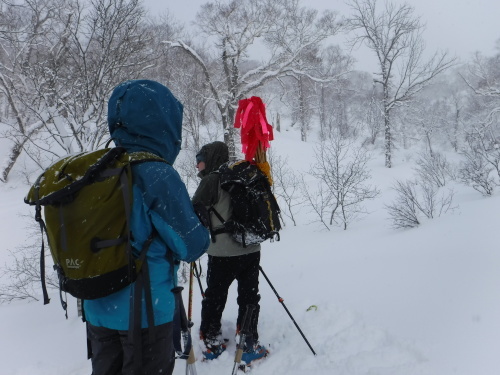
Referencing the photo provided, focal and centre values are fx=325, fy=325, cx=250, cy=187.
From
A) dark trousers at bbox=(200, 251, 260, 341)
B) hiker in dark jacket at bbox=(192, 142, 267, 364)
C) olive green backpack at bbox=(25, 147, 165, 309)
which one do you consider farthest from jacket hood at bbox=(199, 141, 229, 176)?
olive green backpack at bbox=(25, 147, 165, 309)

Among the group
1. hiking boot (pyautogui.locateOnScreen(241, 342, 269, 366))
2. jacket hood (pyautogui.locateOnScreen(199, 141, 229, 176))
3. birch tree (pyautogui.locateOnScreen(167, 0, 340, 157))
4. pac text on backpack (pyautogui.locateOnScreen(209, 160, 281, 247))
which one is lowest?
hiking boot (pyautogui.locateOnScreen(241, 342, 269, 366))

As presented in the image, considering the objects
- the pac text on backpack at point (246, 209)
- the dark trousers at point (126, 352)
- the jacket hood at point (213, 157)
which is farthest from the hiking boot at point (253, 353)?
the jacket hood at point (213, 157)

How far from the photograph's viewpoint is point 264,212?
2.85 m

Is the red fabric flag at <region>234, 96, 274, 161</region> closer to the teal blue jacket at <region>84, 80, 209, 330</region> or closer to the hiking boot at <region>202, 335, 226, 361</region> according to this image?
the teal blue jacket at <region>84, 80, 209, 330</region>

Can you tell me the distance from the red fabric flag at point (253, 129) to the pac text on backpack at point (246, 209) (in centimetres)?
29

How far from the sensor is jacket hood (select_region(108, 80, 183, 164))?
1.61m

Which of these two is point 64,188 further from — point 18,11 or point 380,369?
point 18,11

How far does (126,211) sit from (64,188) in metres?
0.27

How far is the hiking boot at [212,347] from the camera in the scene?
3.08m

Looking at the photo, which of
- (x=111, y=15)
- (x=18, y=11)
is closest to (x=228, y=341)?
(x=111, y=15)

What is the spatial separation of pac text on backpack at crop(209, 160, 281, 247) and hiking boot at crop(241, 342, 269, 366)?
1.02 m

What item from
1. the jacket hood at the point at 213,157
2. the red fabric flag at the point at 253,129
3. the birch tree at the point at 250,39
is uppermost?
the birch tree at the point at 250,39

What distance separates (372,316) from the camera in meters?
3.36

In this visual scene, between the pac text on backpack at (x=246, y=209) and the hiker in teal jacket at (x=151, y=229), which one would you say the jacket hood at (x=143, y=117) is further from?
the pac text on backpack at (x=246, y=209)
